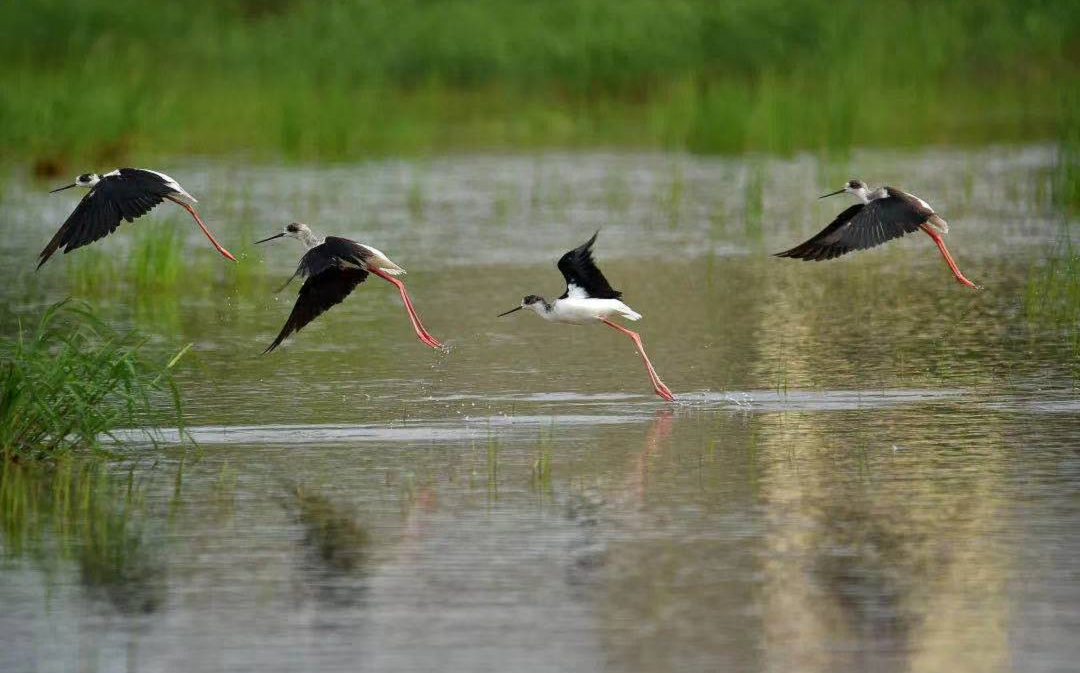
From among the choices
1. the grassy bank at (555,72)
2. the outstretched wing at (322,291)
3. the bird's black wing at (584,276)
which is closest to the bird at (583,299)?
the bird's black wing at (584,276)

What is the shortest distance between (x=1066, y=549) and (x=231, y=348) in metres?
6.47

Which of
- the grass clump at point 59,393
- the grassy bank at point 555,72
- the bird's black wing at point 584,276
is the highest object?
Answer: the grassy bank at point 555,72

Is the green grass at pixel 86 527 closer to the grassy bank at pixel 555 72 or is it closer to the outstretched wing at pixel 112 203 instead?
the outstretched wing at pixel 112 203

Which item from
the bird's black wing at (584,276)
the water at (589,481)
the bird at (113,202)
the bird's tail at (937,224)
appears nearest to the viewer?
the water at (589,481)

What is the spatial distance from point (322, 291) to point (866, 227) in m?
2.84

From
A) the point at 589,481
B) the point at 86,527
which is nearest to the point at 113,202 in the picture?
the point at 86,527

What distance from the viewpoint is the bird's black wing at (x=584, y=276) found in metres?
10.4

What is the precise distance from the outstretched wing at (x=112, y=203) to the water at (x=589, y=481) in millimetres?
1026

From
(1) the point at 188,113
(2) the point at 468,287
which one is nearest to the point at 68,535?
(2) the point at 468,287

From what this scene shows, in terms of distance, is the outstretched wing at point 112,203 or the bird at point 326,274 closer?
the bird at point 326,274

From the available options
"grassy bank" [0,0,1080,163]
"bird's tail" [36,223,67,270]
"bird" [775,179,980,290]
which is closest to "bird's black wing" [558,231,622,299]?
"bird" [775,179,980,290]

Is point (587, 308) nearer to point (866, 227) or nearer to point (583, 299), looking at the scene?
point (583, 299)

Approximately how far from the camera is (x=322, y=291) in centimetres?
1029

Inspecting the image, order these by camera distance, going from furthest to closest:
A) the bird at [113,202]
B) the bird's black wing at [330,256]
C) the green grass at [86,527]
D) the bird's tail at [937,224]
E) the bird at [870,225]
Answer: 1. the bird's tail at [937,224]
2. the bird at [870,225]
3. the bird at [113,202]
4. the bird's black wing at [330,256]
5. the green grass at [86,527]
